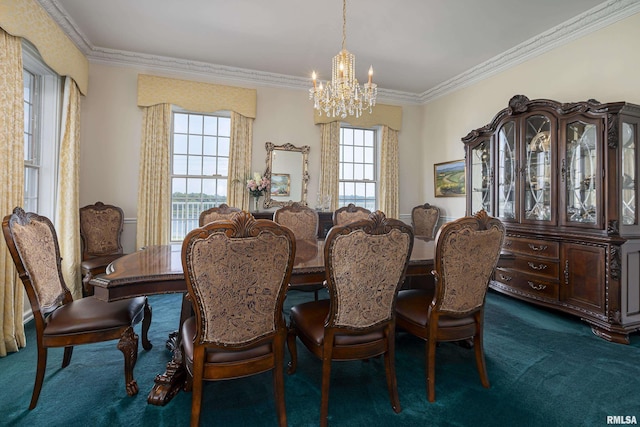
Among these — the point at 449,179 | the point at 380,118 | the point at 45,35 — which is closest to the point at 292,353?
the point at 45,35

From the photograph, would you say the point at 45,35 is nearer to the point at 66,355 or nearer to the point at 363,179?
the point at 66,355

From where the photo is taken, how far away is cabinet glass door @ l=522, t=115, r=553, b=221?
3.24m

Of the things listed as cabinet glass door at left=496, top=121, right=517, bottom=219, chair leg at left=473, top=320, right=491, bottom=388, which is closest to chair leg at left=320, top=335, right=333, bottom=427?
chair leg at left=473, top=320, right=491, bottom=388

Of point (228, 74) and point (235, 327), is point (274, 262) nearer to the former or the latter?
point (235, 327)

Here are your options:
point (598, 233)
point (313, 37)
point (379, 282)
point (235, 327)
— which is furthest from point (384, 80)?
point (235, 327)

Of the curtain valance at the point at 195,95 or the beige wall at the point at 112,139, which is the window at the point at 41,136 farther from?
the curtain valance at the point at 195,95

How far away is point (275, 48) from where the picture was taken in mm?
3912

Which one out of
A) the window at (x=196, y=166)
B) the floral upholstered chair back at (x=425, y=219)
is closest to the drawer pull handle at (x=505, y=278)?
the floral upholstered chair back at (x=425, y=219)

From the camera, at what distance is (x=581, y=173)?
2975 mm

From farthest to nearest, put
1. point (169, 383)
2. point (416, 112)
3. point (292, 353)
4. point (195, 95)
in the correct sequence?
1. point (416, 112)
2. point (195, 95)
3. point (292, 353)
4. point (169, 383)

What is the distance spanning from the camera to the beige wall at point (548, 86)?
2992 mm

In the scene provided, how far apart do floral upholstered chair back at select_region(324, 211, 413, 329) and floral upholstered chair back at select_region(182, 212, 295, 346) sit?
0.23 m

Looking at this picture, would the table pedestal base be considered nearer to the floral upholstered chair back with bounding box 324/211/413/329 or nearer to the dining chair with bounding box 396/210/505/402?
the floral upholstered chair back with bounding box 324/211/413/329

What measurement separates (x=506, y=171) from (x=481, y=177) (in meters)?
0.39
